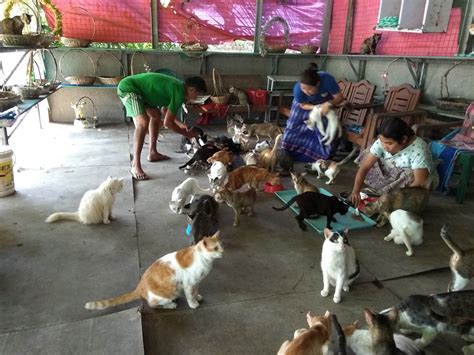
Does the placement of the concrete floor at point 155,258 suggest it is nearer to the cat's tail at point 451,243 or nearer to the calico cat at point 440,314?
the calico cat at point 440,314

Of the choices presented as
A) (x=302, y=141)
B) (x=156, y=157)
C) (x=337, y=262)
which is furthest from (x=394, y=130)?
(x=156, y=157)

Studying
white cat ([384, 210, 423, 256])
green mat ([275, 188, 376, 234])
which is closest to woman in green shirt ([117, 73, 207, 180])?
green mat ([275, 188, 376, 234])

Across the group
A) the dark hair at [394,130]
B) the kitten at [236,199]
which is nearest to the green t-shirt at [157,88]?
the kitten at [236,199]

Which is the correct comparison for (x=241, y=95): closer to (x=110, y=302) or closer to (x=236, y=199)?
(x=236, y=199)

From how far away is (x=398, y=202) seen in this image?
340 cm

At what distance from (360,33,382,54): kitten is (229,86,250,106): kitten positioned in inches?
91.9

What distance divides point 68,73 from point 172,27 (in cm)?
228

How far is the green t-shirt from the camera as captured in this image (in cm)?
459

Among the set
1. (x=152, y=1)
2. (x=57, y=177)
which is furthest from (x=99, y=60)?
(x=57, y=177)

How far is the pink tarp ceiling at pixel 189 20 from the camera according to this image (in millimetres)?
7012

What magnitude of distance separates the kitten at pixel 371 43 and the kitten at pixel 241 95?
234cm

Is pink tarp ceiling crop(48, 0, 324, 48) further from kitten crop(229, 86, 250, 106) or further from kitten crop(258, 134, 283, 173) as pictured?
kitten crop(258, 134, 283, 173)

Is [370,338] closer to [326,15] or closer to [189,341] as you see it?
[189,341]

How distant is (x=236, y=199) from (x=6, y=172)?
7.85 ft
